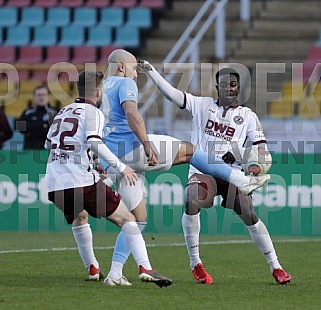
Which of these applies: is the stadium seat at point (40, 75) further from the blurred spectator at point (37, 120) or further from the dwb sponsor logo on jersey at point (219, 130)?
the dwb sponsor logo on jersey at point (219, 130)

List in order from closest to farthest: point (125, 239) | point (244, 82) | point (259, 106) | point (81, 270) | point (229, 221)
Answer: point (125, 239), point (81, 270), point (229, 221), point (244, 82), point (259, 106)

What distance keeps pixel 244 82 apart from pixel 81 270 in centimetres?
823

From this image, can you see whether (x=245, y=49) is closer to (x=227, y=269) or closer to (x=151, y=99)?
(x=151, y=99)

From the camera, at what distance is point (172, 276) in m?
11.0

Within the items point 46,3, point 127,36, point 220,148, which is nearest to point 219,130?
point 220,148

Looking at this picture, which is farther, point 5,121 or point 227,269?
point 5,121

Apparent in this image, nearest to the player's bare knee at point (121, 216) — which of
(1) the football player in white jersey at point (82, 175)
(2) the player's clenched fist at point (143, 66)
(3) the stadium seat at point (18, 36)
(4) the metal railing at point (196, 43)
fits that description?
(1) the football player in white jersey at point (82, 175)

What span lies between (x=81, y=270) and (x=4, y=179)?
225 inches

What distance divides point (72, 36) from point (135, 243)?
50.5 feet

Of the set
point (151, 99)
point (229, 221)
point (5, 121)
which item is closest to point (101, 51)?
point (151, 99)

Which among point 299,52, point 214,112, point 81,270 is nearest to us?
point 214,112

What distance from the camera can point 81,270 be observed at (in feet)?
37.8

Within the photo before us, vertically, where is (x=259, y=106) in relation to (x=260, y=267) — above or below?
above

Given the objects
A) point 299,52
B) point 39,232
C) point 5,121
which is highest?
point 299,52
